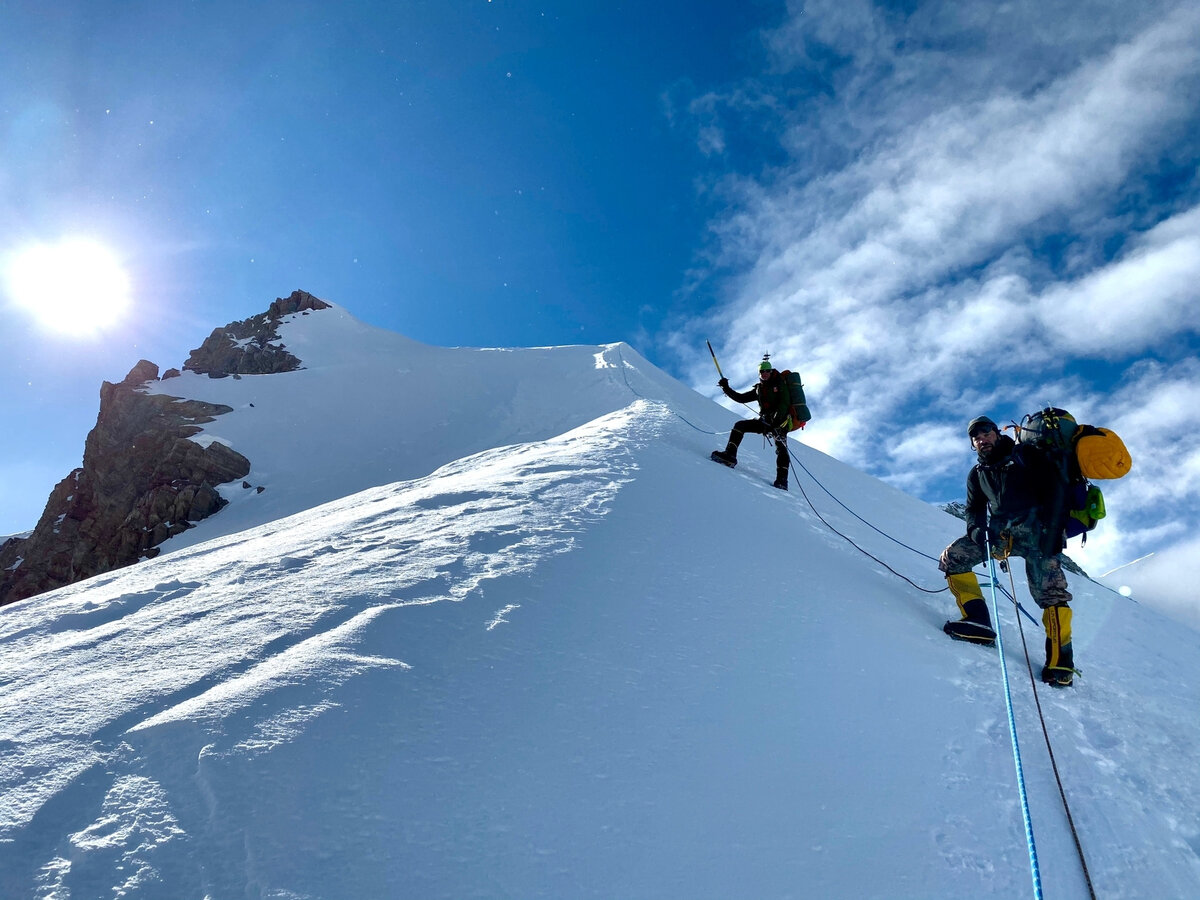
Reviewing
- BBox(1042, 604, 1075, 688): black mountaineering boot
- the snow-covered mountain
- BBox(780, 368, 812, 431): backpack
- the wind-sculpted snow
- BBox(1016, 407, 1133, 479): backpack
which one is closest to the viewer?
the snow-covered mountain

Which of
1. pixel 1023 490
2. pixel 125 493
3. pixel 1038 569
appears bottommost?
pixel 1038 569

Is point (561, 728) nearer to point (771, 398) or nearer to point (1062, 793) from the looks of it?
point (1062, 793)

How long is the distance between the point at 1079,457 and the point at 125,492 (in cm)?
2601

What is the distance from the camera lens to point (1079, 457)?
4.09 m

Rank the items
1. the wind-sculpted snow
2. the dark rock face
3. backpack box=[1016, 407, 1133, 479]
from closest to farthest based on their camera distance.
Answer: the wind-sculpted snow → backpack box=[1016, 407, 1133, 479] → the dark rock face

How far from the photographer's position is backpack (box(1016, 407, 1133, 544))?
4.00 metres

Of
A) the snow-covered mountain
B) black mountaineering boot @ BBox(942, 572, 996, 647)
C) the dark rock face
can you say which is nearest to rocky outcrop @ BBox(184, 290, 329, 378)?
the dark rock face

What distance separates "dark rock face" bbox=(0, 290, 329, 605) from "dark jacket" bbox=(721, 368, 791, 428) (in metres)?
15.3

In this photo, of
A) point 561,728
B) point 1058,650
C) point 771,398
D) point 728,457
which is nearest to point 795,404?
point 771,398

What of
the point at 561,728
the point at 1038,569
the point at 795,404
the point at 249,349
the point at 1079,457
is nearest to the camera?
Result: the point at 561,728

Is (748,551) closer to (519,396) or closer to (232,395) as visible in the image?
(519,396)

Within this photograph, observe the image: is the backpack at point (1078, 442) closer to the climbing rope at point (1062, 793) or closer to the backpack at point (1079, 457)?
the backpack at point (1079, 457)

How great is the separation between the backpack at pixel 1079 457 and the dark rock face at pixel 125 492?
1863 cm

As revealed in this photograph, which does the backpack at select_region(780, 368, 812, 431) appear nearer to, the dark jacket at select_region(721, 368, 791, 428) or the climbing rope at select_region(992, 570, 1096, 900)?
the dark jacket at select_region(721, 368, 791, 428)
